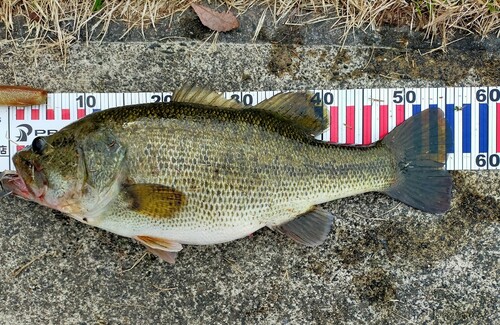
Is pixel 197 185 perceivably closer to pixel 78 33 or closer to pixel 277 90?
pixel 277 90

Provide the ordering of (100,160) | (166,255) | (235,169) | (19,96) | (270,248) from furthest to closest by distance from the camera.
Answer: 1. (270,248)
2. (19,96)
3. (166,255)
4. (235,169)
5. (100,160)

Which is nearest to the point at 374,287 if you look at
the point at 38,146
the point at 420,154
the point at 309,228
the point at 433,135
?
the point at 309,228

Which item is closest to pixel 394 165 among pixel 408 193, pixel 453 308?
pixel 408 193

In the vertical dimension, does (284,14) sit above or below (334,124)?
above

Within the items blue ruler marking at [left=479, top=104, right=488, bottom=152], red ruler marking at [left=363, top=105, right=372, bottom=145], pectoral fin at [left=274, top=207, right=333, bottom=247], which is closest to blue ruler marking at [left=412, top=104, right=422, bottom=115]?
red ruler marking at [left=363, top=105, right=372, bottom=145]

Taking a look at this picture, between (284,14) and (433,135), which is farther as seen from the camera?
(284,14)

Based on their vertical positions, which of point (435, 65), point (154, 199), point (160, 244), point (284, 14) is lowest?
point (160, 244)

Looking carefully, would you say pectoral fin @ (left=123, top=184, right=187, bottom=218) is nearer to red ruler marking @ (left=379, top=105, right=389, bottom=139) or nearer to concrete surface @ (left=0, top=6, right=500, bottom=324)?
concrete surface @ (left=0, top=6, right=500, bottom=324)

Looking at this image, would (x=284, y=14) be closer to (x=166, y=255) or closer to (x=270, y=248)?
(x=270, y=248)
